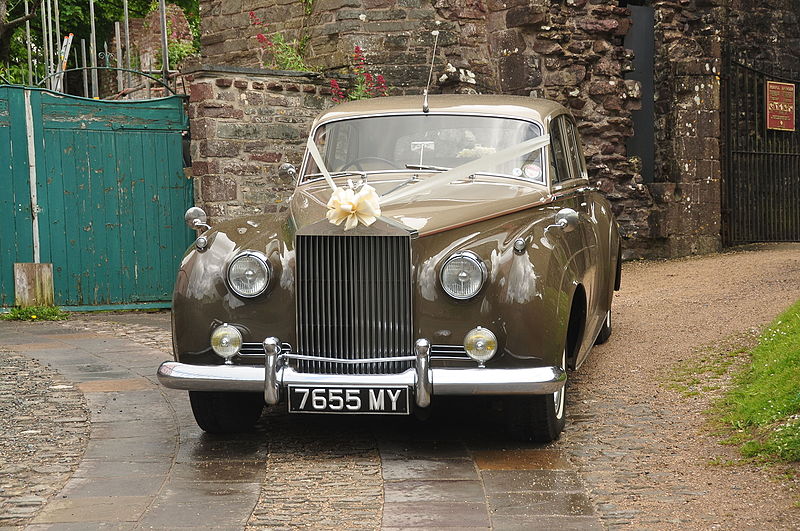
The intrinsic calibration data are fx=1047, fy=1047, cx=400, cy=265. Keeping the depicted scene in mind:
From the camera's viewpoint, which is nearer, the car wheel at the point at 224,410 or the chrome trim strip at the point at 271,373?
the chrome trim strip at the point at 271,373

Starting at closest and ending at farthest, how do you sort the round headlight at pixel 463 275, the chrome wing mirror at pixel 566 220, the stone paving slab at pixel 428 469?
the stone paving slab at pixel 428 469, the round headlight at pixel 463 275, the chrome wing mirror at pixel 566 220

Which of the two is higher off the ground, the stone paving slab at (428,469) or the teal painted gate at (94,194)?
the teal painted gate at (94,194)

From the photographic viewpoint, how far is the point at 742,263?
12.1m

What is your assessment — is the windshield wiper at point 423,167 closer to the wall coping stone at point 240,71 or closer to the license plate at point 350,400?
the license plate at point 350,400

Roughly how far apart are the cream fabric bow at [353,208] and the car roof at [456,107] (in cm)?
141

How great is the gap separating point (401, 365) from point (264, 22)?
9721 mm

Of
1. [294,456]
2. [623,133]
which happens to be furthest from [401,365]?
[623,133]

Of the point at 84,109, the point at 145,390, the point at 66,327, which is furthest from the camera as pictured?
the point at 84,109

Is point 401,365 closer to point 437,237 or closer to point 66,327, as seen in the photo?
point 437,237

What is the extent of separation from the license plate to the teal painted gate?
6641 mm

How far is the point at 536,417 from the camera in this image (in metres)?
5.24

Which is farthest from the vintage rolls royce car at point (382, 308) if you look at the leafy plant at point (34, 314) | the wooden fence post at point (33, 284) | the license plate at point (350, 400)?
the wooden fence post at point (33, 284)

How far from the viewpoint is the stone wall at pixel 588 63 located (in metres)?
12.8

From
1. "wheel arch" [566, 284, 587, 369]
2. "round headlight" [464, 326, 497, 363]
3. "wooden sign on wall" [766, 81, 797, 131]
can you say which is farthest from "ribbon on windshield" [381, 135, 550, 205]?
"wooden sign on wall" [766, 81, 797, 131]
